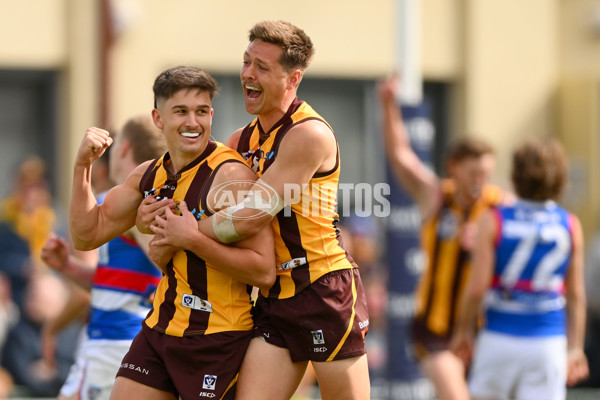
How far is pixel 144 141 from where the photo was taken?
487 centimetres

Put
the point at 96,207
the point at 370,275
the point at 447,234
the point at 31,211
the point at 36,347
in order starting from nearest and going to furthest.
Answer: the point at 96,207 → the point at 447,234 → the point at 36,347 → the point at 31,211 → the point at 370,275

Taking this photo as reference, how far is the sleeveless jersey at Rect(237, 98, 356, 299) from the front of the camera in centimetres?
419

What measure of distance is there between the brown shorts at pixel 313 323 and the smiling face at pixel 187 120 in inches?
26.5

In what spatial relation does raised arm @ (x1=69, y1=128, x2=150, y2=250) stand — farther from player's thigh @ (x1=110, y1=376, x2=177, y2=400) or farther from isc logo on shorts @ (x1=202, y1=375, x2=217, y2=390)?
isc logo on shorts @ (x1=202, y1=375, x2=217, y2=390)

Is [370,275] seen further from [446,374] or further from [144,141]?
[144,141]

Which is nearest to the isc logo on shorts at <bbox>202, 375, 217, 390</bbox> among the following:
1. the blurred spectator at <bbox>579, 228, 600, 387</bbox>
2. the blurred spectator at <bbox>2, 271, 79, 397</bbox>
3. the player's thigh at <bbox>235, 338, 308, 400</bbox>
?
the player's thigh at <bbox>235, 338, 308, 400</bbox>

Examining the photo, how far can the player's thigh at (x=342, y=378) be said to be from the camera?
4223 millimetres

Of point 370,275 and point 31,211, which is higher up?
point 31,211

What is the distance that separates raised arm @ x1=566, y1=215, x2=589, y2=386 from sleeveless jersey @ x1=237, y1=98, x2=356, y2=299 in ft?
8.76

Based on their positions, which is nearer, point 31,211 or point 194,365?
point 194,365

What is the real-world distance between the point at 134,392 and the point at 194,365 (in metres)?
0.25

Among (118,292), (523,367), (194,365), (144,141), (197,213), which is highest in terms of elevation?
(144,141)

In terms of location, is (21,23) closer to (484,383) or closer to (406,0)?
(406,0)

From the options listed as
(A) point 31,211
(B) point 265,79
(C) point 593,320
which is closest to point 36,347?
(A) point 31,211
